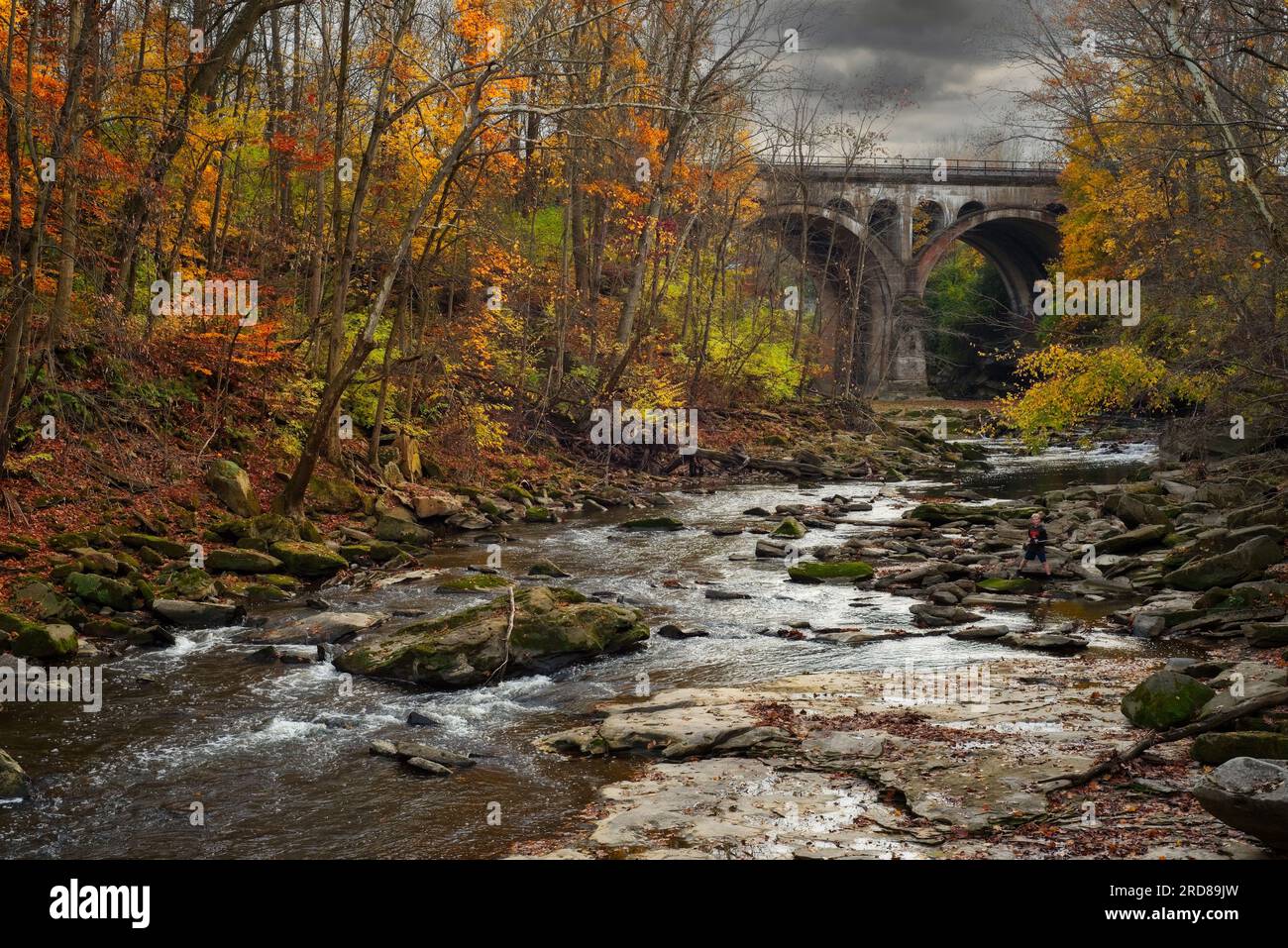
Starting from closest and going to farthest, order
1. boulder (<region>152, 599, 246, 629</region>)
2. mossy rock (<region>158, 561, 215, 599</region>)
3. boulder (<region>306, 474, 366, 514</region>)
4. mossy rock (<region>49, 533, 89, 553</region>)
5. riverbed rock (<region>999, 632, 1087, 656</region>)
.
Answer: riverbed rock (<region>999, 632, 1087, 656</region>) → boulder (<region>152, 599, 246, 629</region>) → mossy rock (<region>158, 561, 215, 599</region>) → mossy rock (<region>49, 533, 89, 553</region>) → boulder (<region>306, 474, 366, 514</region>)

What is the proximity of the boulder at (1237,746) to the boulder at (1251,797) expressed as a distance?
0.84 meters

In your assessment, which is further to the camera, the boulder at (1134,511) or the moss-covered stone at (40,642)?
the boulder at (1134,511)

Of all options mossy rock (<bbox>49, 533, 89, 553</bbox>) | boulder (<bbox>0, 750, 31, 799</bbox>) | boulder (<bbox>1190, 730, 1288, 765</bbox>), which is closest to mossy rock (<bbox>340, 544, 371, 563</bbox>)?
mossy rock (<bbox>49, 533, 89, 553</bbox>)

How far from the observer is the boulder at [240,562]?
1503 centimetres

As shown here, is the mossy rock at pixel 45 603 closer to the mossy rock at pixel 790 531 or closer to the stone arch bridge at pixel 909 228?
the mossy rock at pixel 790 531

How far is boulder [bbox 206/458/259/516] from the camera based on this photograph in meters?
17.1

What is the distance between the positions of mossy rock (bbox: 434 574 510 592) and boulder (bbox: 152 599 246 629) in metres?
3.05

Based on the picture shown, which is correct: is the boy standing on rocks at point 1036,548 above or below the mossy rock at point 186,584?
above

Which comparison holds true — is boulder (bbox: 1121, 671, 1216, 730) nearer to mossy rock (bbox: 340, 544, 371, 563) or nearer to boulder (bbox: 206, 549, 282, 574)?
boulder (bbox: 206, 549, 282, 574)

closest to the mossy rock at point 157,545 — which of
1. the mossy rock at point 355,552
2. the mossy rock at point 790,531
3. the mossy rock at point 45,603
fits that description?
the mossy rock at point 45,603

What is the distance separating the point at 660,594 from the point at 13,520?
29.6ft

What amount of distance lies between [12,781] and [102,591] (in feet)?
17.8

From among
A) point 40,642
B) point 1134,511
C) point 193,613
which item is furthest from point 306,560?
point 1134,511

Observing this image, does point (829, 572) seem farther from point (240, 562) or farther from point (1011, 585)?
point (240, 562)
